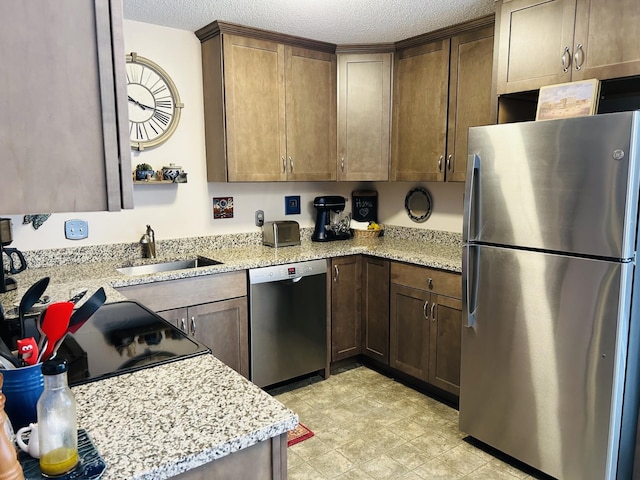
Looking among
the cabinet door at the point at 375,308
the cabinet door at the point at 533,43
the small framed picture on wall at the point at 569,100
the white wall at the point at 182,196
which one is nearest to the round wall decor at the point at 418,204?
the white wall at the point at 182,196

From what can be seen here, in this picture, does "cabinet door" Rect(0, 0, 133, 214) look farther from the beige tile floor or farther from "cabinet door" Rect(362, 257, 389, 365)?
"cabinet door" Rect(362, 257, 389, 365)

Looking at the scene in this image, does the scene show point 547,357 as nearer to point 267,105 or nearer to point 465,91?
point 465,91

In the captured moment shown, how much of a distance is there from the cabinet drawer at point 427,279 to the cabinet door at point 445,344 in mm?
55

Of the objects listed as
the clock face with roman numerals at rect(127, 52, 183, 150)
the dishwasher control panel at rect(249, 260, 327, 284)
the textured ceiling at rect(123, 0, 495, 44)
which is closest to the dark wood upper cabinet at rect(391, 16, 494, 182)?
the textured ceiling at rect(123, 0, 495, 44)

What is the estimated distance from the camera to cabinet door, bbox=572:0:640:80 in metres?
1.90

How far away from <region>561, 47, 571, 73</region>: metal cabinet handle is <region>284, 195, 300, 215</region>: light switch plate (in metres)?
2.05

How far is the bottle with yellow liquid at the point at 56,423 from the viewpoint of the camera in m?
0.76

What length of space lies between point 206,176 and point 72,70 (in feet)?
8.49

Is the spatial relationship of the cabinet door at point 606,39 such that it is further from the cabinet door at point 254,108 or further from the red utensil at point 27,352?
the red utensil at point 27,352

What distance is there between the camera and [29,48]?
0.63 m

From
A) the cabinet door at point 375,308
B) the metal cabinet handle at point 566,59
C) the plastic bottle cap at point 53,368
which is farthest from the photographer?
the cabinet door at point 375,308

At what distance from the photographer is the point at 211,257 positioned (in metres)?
2.95

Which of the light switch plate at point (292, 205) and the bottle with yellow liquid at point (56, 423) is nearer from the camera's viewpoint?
the bottle with yellow liquid at point (56, 423)

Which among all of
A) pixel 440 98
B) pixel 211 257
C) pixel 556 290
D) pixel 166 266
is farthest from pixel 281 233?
pixel 556 290
